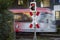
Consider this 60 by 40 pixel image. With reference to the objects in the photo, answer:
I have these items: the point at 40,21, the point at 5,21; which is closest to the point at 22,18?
the point at 40,21

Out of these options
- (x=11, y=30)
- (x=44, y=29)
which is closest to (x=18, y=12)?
(x=44, y=29)

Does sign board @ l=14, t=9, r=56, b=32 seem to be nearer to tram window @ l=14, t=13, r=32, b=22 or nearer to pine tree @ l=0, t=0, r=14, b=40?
tram window @ l=14, t=13, r=32, b=22

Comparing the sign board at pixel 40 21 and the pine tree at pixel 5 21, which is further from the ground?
the pine tree at pixel 5 21

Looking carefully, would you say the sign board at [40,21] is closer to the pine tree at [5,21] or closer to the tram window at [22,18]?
the tram window at [22,18]

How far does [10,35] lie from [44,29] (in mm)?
13468

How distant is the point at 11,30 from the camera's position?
9.02m

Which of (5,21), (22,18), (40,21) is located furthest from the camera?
(22,18)

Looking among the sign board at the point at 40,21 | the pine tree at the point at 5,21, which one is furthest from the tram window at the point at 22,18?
the pine tree at the point at 5,21

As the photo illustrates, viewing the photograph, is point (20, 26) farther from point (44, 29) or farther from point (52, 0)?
point (52, 0)

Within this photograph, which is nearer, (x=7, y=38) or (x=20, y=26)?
(x=7, y=38)

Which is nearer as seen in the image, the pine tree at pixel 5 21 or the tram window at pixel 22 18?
the pine tree at pixel 5 21

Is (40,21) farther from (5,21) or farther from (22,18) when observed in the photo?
(5,21)

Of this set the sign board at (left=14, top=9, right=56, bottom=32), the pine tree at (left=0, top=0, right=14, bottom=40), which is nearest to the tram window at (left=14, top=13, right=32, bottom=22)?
the sign board at (left=14, top=9, right=56, bottom=32)

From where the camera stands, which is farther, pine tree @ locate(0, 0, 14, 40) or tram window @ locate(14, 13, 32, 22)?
tram window @ locate(14, 13, 32, 22)
